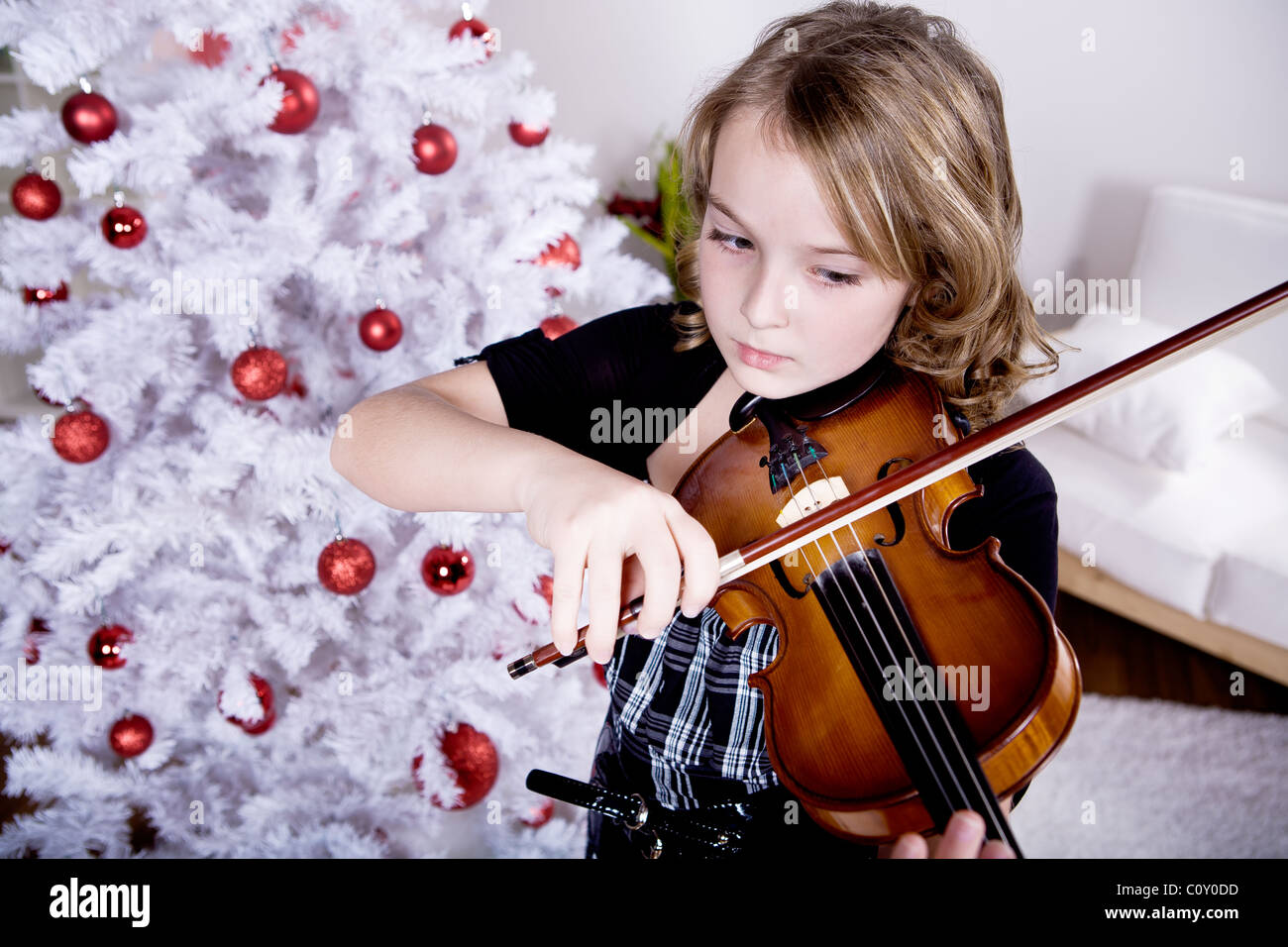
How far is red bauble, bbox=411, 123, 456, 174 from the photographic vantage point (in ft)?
3.22

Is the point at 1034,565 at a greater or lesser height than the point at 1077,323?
lesser

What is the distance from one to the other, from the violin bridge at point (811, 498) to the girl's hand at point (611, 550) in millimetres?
131

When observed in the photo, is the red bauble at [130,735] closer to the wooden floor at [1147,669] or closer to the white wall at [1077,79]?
the wooden floor at [1147,669]

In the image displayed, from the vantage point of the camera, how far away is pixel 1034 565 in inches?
23.6

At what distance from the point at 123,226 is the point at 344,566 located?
0.48 meters

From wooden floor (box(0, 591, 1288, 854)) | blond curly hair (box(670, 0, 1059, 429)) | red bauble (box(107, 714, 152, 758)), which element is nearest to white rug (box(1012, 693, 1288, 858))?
wooden floor (box(0, 591, 1288, 854))

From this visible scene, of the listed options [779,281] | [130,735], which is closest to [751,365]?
[779,281]

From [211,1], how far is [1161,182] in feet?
4.77

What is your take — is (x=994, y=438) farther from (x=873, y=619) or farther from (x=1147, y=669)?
(x=1147, y=669)

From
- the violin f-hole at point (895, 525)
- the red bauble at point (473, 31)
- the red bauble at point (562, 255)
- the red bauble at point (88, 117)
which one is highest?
the red bauble at point (473, 31)

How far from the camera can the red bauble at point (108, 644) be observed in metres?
1.05

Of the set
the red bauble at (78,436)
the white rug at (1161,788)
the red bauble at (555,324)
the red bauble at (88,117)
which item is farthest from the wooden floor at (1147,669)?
the red bauble at (88,117)

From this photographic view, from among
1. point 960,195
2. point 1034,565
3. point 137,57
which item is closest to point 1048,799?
point 1034,565
